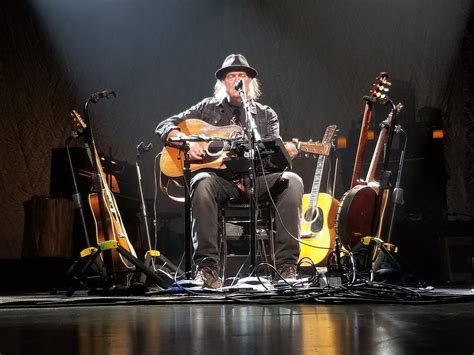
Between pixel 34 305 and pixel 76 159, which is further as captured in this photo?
pixel 76 159

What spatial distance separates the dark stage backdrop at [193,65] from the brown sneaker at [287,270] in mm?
1758

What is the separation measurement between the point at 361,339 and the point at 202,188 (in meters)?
2.25

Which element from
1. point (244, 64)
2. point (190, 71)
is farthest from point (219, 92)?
point (190, 71)

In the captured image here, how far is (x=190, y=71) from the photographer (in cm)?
532

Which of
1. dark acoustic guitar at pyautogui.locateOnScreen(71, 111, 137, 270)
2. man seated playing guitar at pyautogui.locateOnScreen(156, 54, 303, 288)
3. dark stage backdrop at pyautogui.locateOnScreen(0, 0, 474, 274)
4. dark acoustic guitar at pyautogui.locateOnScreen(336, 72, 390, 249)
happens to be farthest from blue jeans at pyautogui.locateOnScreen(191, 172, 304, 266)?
dark stage backdrop at pyautogui.locateOnScreen(0, 0, 474, 274)

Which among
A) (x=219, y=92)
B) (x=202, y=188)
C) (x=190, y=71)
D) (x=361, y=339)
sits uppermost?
(x=190, y=71)

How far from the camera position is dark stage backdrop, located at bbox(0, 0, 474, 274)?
511 centimetres

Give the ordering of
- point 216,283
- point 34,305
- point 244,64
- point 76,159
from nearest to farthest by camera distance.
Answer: point 34,305 → point 216,283 → point 244,64 → point 76,159

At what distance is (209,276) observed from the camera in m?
3.20

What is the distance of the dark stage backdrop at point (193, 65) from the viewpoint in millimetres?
5109

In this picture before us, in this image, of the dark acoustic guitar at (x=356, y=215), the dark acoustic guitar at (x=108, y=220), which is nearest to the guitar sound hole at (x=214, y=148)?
the dark acoustic guitar at (x=108, y=220)

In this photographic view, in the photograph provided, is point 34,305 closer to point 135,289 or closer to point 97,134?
point 135,289

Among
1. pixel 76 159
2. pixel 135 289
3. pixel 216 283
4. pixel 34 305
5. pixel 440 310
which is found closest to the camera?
pixel 440 310

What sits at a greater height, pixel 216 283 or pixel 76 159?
pixel 76 159
